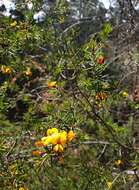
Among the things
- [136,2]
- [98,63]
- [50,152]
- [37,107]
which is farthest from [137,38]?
[50,152]

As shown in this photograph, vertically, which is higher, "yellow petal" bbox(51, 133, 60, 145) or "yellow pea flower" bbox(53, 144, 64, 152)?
"yellow petal" bbox(51, 133, 60, 145)

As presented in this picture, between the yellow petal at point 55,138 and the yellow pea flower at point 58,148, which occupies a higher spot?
the yellow petal at point 55,138

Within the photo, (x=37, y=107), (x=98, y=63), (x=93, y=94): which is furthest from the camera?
(x=37, y=107)

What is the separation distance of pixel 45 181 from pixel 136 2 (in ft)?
7.41

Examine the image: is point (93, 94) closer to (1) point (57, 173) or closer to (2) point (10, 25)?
(2) point (10, 25)

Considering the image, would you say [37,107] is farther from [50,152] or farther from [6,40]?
[50,152]

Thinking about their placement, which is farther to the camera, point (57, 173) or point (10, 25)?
point (57, 173)

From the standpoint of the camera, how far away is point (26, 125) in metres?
3.03

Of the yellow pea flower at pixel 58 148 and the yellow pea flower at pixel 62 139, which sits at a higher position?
the yellow pea flower at pixel 62 139

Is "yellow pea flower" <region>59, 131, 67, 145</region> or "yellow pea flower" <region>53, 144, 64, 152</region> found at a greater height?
"yellow pea flower" <region>59, 131, 67, 145</region>

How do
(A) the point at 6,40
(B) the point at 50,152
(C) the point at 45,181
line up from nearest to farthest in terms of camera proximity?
(B) the point at 50,152 < (A) the point at 6,40 < (C) the point at 45,181

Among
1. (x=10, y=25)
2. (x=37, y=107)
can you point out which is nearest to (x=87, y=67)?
(x=10, y=25)

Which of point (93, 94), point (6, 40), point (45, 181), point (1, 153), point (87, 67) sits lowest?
point (45, 181)

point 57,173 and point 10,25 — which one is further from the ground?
point 10,25
